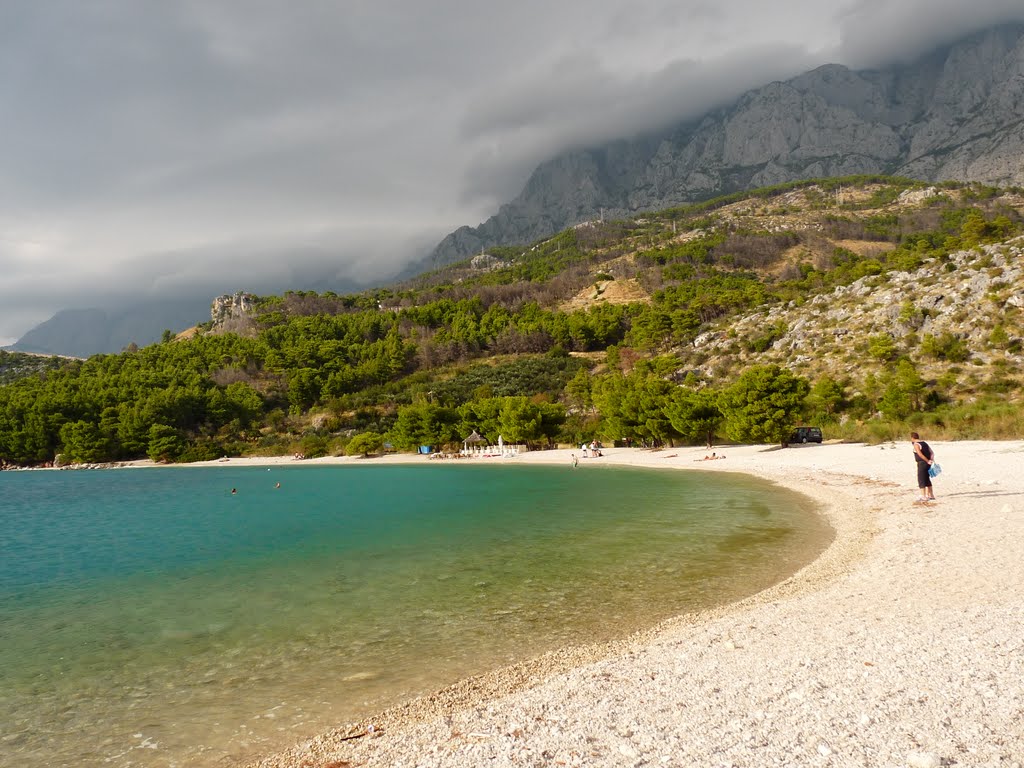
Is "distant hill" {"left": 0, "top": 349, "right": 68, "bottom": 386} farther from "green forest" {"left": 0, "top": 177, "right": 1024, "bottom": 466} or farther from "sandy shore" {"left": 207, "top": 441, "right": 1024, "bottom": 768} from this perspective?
"sandy shore" {"left": 207, "top": 441, "right": 1024, "bottom": 768}

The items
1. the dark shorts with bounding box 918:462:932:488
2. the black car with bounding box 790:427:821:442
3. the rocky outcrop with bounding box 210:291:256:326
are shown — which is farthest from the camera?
the rocky outcrop with bounding box 210:291:256:326

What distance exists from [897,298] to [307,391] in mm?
89108

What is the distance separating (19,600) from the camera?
1435 cm

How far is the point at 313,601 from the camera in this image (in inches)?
486

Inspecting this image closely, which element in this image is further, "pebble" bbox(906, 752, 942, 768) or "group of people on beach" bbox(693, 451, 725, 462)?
"group of people on beach" bbox(693, 451, 725, 462)

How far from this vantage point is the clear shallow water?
7.30 metres

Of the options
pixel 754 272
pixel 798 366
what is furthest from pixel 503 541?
pixel 754 272

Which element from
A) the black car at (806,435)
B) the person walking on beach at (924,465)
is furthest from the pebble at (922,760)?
the black car at (806,435)

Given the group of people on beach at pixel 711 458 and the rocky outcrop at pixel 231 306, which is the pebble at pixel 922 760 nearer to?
the group of people on beach at pixel 711 458

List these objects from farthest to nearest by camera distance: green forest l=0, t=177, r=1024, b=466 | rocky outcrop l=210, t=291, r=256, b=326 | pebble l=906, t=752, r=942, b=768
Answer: rocky outcrop l=210, t=291, r=256, b=326 → green forest l=0, t=177, r=1024, b=466 → pebble l=906, t=752, r=942, b=768

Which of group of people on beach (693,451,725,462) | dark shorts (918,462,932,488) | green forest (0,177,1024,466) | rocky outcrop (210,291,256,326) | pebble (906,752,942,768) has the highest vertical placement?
rocky outcrop (210,291,256,326)

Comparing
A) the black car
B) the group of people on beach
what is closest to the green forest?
the black car

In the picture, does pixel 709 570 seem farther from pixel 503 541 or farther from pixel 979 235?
pixel 979 235

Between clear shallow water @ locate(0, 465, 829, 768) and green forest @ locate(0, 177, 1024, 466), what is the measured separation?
81.5ft
